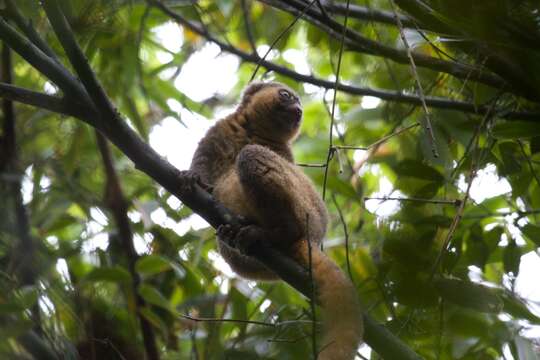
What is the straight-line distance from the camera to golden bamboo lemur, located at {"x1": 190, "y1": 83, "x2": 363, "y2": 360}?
4.54 meters

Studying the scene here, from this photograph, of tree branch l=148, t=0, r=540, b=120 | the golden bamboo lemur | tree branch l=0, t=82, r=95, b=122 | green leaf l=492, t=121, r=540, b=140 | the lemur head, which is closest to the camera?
tree branch l=0, t=82, r=95, b=122

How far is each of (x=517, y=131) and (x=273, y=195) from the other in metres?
2.04

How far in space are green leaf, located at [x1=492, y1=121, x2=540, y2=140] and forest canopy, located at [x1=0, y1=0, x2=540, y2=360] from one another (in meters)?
0.02

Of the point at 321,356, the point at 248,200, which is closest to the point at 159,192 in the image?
the point at 248,200

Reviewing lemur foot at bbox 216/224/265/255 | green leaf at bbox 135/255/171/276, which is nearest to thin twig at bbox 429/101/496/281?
lemur foot at bbox 216/224/265/255

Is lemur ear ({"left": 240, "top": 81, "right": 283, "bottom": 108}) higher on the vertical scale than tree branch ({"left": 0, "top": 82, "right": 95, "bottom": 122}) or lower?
higher

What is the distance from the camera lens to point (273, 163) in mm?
5820

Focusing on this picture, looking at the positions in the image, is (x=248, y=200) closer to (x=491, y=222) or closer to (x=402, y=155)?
(x=402, y=155)

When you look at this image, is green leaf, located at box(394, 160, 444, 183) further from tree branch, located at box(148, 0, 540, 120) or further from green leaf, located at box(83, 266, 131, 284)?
green leaf, located at box(83, 266, 131, 284)

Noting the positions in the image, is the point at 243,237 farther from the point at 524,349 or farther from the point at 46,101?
the point at 524,349

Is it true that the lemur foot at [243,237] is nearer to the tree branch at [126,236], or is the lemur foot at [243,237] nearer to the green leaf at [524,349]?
the tree branch at [126,236]

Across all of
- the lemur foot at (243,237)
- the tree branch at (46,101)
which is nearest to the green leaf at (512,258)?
the lemur foot at (243,237)

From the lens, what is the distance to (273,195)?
18.4 ft

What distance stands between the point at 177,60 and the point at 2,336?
5.37 m
